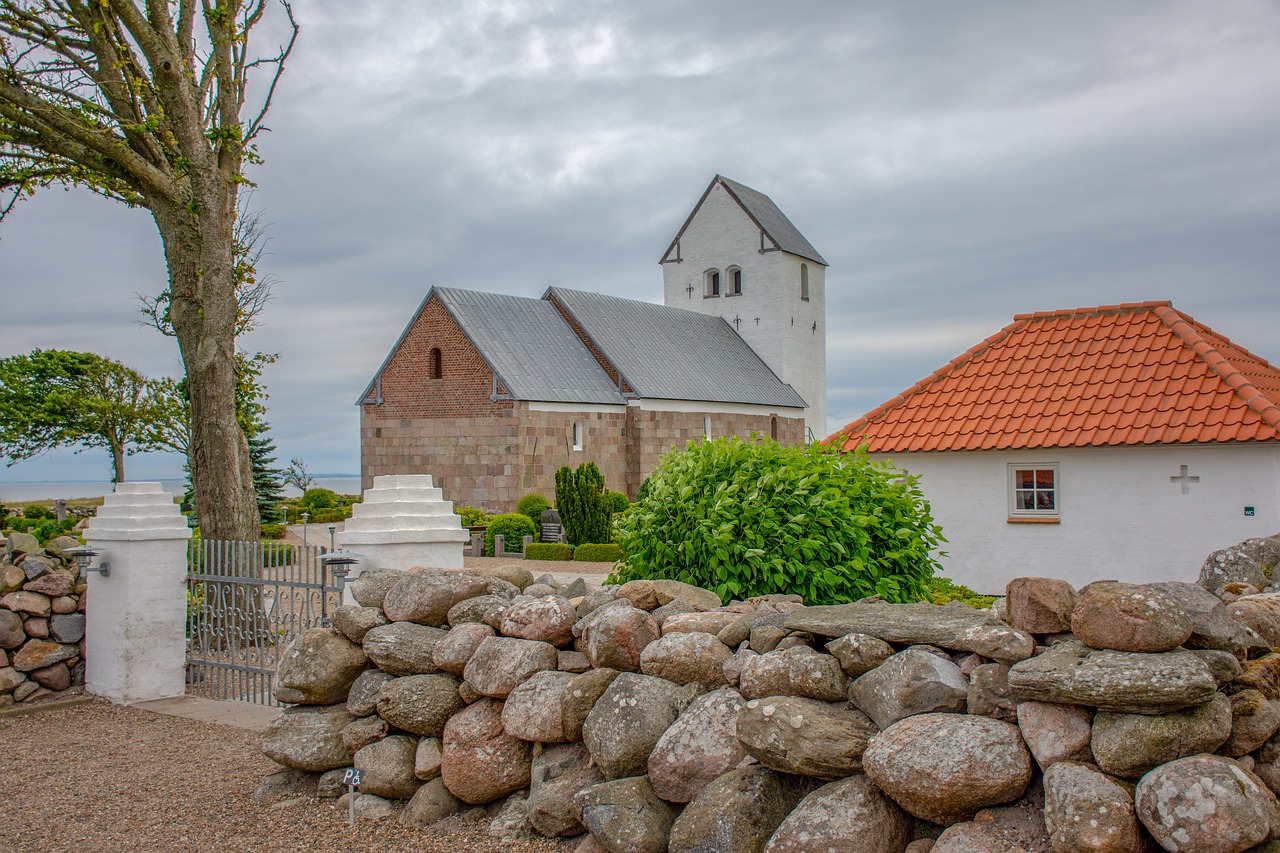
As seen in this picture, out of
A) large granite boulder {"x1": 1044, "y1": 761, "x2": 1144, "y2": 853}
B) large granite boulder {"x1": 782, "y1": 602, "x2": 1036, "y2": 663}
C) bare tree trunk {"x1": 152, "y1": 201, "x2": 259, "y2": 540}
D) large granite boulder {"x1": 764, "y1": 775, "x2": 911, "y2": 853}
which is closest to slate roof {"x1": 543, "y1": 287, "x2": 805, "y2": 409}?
bare tree trunk {"x1": 152, "y1": 201, "x2": 259, "y2": 540}

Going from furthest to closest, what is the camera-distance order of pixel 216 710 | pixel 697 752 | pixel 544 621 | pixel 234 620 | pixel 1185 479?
pixel 1185 479 < pixel 234 620 < pixel 216 710 < pixel 544 621 < pixel 697 752

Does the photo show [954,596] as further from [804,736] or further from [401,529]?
[804,736]

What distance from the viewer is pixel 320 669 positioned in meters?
5.68

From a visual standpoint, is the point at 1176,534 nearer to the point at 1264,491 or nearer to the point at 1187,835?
the point at 1264,491

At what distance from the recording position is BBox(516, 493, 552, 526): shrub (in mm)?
23609

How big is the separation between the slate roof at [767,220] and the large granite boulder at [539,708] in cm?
3216

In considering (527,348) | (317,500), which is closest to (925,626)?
(527,348)

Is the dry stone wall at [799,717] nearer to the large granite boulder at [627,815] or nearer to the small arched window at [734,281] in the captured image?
the large granite boulder at [627,815]

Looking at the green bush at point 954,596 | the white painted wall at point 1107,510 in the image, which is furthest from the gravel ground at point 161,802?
the white painted wall at point 1107,510

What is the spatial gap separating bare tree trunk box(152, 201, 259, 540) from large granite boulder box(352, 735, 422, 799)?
5.84 m

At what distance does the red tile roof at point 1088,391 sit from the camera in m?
10.9

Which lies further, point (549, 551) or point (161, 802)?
point (549, 551)

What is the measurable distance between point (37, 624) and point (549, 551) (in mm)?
11727

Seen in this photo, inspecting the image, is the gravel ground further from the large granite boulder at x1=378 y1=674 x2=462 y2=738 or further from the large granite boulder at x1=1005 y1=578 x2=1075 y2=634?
the large granite boulder at x1=1005 y1=578 x2=1075 y2=634
